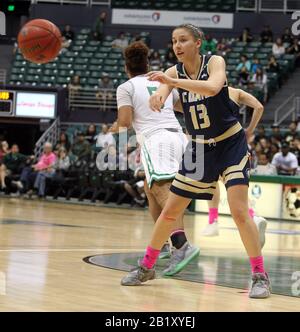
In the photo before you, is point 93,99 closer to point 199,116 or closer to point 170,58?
point 170,58

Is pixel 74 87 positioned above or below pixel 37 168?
above

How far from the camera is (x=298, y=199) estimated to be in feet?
57.9

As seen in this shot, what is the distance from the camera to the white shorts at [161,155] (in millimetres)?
8023

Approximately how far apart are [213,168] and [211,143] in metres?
0.19

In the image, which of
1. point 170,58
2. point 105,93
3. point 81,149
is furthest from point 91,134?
point 170,58

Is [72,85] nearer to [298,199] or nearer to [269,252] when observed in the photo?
[298,199]

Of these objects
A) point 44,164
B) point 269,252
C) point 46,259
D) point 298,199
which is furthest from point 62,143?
point 46,259

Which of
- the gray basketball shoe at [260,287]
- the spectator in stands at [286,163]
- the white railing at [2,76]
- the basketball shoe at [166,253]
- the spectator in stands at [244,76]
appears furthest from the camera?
the white railing at [2,76]

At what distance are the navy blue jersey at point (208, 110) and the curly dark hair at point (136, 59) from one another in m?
1.45

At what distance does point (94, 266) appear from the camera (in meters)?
8.13

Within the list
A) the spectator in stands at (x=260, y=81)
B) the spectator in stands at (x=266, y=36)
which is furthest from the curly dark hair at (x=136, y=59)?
the spectator in stands at (x=266, y=36)

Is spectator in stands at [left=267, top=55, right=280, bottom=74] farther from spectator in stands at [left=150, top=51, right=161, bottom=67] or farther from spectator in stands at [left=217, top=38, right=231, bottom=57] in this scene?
spectator in stands at [left=150, top=51, right=161, bottom=67]

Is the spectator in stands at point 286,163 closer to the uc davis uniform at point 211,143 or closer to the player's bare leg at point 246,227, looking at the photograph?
the uc davis uniform at point 211,143

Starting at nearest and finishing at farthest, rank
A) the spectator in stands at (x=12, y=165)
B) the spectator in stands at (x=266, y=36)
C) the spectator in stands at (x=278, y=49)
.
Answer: the spectator in stands at (x=12, y=165) < the spectator in stands at (x=278, y=49) < the spectator in stands at (x=266, y=36)
